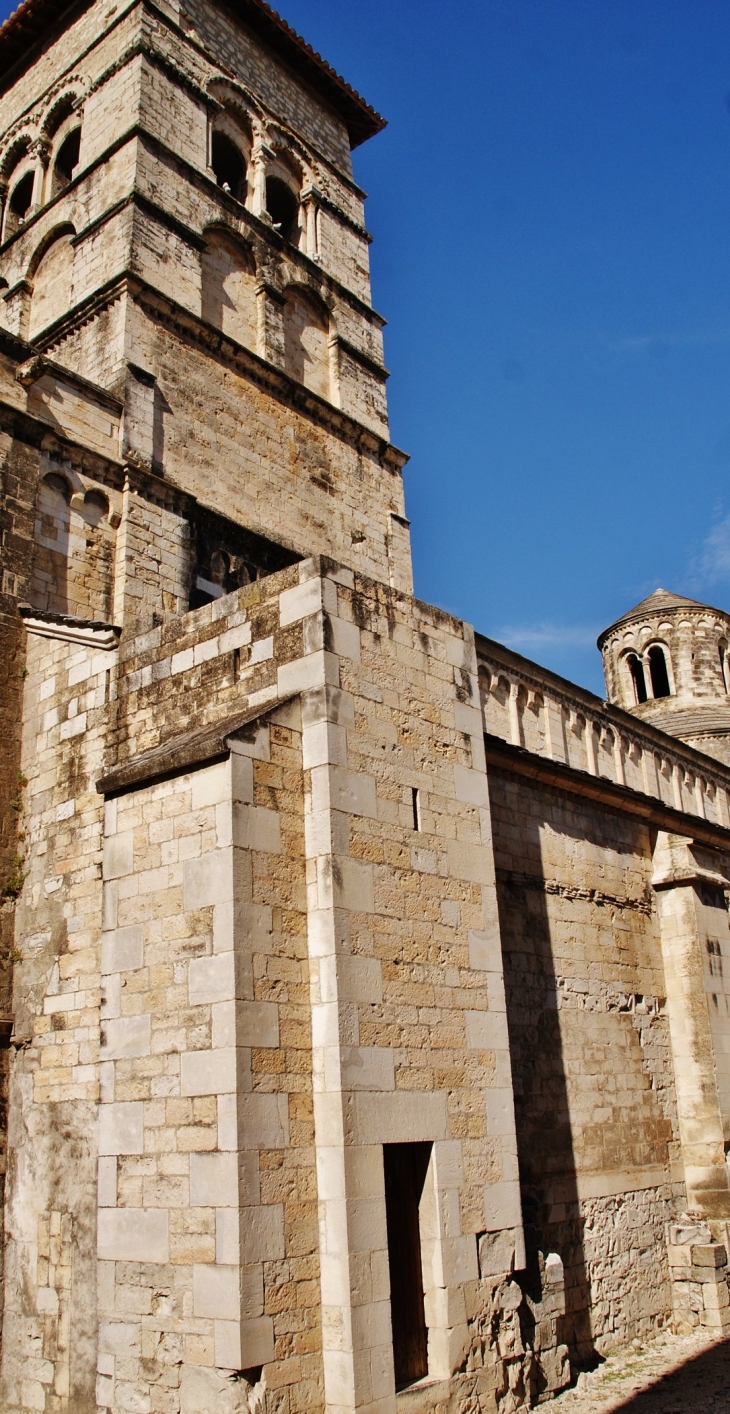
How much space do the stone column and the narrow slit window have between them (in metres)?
5.35

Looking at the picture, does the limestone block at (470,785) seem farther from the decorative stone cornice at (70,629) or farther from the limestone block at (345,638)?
the decorative stone cornice at (70,629)

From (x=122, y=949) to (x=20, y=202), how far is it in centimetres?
1471

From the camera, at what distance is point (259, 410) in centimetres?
1483

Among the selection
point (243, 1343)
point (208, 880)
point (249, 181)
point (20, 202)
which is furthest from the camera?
point (20, 202)

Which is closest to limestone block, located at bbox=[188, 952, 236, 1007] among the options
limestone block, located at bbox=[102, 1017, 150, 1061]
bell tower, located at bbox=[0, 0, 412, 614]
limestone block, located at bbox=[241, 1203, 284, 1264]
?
limestone block, located at bbox=[102, 1017, 150, 1061]

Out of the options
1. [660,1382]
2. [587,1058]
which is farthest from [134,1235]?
[587,1058]

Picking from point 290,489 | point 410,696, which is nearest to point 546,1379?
point 410,696

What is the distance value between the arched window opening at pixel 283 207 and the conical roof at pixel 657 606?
526 inches

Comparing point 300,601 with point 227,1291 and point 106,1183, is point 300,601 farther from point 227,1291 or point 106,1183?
point 227,1291

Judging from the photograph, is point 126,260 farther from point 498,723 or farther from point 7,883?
point 7,883

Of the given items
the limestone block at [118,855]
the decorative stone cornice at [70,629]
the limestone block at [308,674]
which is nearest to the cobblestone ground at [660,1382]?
the limestone block at [118,855]

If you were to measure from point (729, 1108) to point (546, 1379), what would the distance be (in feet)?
15.3

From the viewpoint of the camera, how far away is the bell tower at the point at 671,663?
1018 inches

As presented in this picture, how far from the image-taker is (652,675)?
26.9 metres
